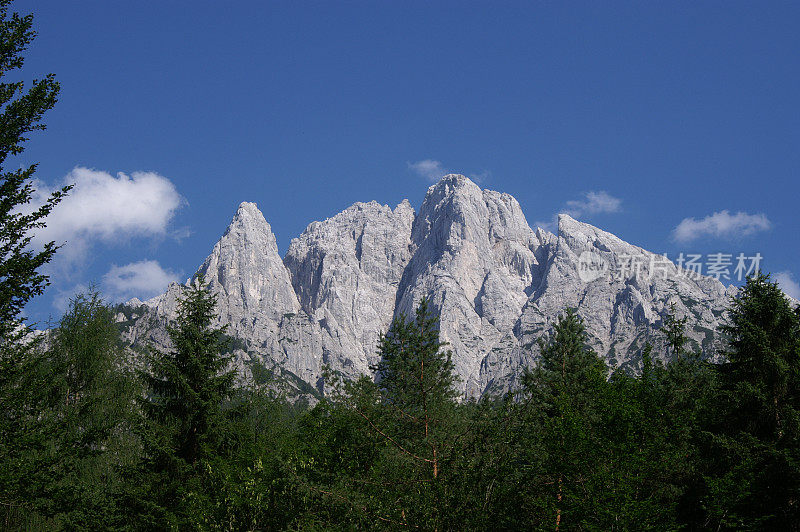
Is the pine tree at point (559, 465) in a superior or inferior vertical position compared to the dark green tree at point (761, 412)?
inferior

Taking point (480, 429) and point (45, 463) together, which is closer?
point (480, 429)

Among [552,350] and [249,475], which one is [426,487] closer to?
[249,475]

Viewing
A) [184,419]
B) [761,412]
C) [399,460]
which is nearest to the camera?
[399,460]

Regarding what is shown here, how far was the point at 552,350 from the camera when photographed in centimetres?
3956

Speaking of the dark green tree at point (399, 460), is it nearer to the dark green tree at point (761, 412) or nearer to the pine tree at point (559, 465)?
the pine tree at point (559, 465)

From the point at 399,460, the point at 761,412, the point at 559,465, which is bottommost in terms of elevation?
the point at 399,460

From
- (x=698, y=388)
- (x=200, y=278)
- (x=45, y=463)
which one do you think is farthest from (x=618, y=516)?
(x=698, y=388)

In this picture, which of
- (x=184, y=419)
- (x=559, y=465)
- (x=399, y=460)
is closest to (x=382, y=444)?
(x=399, y=460)

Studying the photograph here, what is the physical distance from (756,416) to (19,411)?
90.4 feet

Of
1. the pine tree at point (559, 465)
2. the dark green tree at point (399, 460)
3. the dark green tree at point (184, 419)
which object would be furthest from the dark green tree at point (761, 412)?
the dark green tree at point (184, 419)

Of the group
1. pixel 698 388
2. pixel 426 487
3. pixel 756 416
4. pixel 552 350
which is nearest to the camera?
pixel 426 487

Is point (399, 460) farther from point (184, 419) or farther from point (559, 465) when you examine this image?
point (184, 419)

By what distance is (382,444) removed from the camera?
1585 centimetres

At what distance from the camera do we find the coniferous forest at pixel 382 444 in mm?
13789
